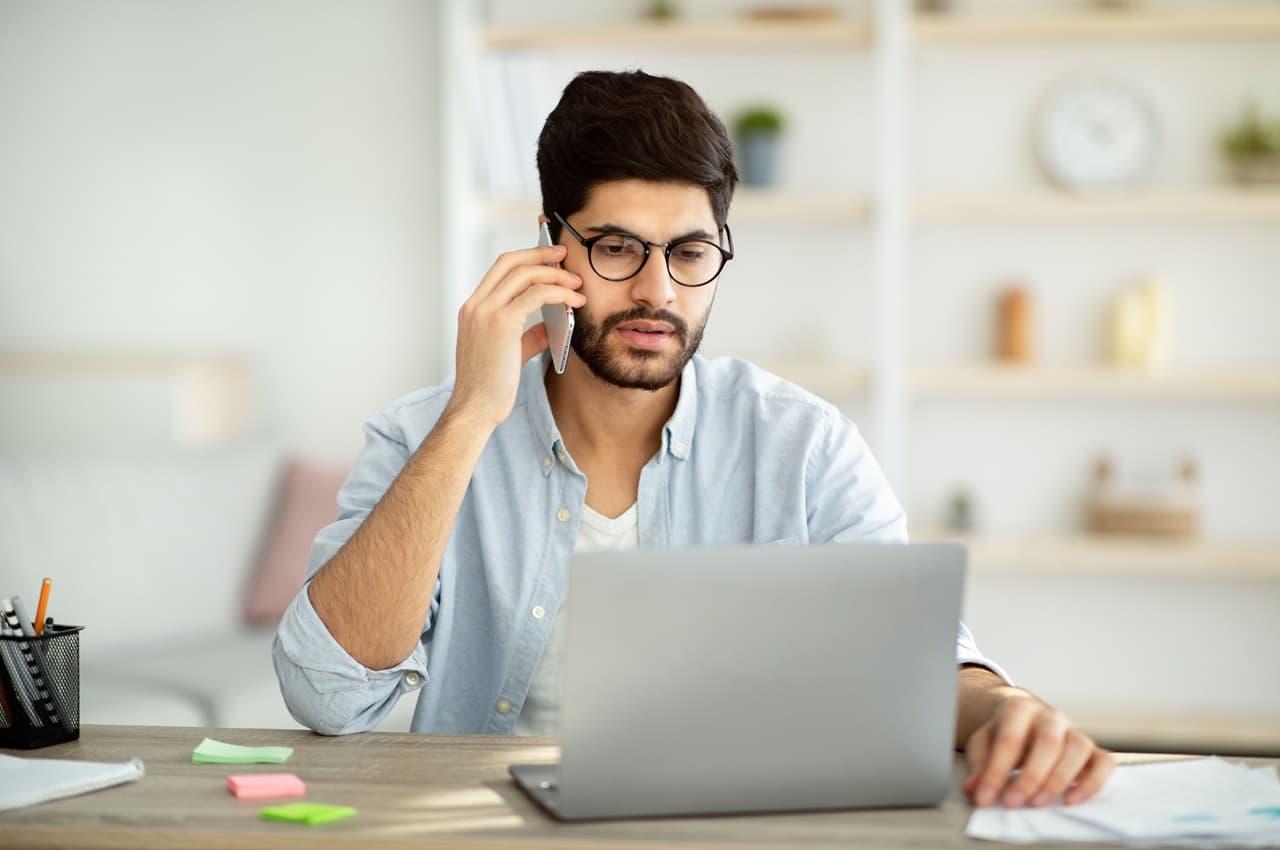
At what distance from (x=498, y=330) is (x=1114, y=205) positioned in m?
2.47

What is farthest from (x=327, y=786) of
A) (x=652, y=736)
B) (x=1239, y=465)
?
(x=1239, y=465)

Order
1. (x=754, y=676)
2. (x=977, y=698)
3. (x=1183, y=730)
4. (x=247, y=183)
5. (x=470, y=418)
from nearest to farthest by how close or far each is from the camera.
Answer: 1. (x=754, y=676)
2. (x=977, y=698)
3. (x=470, y=418)
4. (x=1183, y=730)
5. (x=247, y=183)

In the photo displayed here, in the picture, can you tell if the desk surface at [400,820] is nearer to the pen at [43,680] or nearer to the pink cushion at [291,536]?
the pen at [43,680]

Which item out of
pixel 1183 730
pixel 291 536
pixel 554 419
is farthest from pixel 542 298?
pixel 1183 730

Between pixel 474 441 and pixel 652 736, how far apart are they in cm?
61

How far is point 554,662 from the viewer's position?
174 cm

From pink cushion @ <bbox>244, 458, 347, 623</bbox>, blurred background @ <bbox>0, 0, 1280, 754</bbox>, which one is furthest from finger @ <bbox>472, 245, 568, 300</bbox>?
blurred background @ <bbox>0, 0, 1280, 754</bbox>

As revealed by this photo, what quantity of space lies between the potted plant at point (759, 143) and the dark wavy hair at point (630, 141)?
1965 mm

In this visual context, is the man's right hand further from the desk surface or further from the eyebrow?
the desk surface

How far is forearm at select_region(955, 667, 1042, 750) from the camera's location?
1.32 m

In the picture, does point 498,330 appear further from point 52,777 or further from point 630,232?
point 52,777

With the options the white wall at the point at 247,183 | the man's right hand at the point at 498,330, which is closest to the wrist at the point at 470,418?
the man's right hand at the point at 498,330

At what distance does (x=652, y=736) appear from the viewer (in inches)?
42.5

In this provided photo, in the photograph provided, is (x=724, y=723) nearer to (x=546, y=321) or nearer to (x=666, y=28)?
(x=546, y=321)
